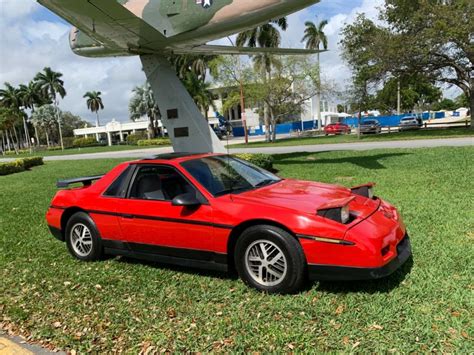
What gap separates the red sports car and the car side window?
1 cm

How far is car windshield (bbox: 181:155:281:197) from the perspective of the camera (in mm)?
4355

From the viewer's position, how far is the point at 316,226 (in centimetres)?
352

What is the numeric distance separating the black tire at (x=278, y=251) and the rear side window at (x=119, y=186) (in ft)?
5.65

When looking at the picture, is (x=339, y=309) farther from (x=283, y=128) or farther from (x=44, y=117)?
(x=44, y=117)

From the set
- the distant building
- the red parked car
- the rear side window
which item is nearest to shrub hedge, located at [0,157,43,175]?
the rear side window

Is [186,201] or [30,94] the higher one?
[30,94]

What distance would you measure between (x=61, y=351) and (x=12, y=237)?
416cm

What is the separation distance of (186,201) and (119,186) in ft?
4.15

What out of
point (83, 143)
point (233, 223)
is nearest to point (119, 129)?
point (83, 143)

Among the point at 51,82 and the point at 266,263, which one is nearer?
the point at 266,263

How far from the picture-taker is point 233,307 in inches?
143

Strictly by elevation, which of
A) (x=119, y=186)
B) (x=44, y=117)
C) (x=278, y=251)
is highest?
(x=44, y=117)

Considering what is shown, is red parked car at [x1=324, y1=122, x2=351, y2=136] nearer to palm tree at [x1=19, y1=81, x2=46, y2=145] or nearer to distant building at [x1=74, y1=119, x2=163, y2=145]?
distant building at [x1=74, y1=119, x2=163, y2=145]

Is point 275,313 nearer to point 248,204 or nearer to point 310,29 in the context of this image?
point 248,204
